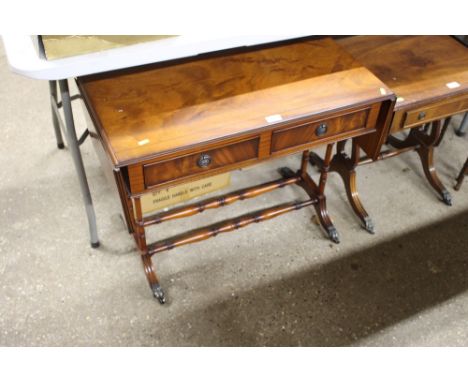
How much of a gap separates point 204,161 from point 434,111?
82 cm

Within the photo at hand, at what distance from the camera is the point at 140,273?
1.71 metres

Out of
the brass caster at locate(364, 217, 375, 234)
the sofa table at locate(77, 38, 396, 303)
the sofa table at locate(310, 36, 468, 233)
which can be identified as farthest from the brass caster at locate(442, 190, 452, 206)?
the sofa table at locate(77, 38, 396, 303)

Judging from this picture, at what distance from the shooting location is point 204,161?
1193mm

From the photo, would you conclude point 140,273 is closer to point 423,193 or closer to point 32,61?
point 32,61

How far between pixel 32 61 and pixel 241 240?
1.05 meters

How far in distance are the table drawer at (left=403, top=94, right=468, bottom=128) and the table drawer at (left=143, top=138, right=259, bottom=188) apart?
57cm

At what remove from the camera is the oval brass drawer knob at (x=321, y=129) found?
1272 mm

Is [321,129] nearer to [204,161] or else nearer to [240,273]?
[204,161]

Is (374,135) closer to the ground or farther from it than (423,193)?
farther from it

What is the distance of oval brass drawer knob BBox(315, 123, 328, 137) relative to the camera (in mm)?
1272

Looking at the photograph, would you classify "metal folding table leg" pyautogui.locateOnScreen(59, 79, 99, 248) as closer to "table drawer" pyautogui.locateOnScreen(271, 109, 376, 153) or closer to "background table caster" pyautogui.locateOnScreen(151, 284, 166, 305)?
"background table caster" pyautogui.locateOnScreen(151, 284, 166, 305)
